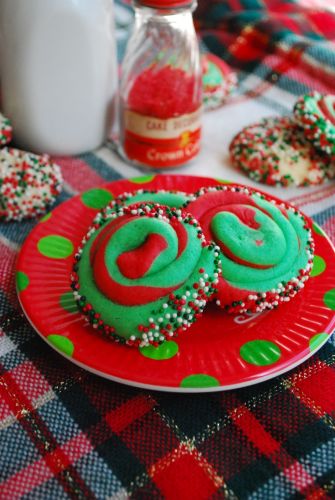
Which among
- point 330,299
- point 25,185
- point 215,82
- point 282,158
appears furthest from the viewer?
point 215,82

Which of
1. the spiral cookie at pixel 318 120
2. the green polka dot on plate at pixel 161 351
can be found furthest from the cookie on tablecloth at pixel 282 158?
the green polka dot on plate at pixel 161 351

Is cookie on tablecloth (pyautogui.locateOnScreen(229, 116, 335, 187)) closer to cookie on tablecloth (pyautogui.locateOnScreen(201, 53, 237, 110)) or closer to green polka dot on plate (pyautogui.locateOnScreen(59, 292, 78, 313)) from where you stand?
cookie on tablecloth (pyautogui.locateOnScreen(201, 53, 237, 110))

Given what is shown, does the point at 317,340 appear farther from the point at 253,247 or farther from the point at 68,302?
the point at 68,302

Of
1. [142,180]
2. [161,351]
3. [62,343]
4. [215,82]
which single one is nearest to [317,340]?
[161,351]

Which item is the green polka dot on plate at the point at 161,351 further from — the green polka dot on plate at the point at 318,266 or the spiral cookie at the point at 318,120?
the spiral cookie at the point at 318,120

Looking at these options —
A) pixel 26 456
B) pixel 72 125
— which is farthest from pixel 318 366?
pixel 72 125

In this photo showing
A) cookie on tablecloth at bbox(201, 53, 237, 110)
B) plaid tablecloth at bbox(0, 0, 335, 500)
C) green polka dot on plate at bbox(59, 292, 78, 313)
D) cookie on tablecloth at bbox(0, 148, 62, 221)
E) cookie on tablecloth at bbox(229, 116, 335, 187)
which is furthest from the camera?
cookie on tablecloth at bbox(201, 53, 237, 110)

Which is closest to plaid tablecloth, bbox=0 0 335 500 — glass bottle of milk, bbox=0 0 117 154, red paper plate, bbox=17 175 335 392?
red paper plate, bbox=17 175 335 392
